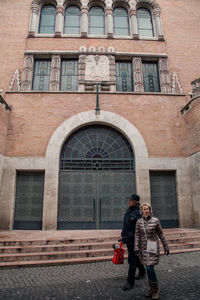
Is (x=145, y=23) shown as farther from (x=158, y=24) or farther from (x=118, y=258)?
(x=118, y=258)

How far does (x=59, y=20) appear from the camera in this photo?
1217cm

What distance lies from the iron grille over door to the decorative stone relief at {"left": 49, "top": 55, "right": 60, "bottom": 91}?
15.9 ft

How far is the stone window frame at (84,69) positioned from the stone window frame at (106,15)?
1358 millimetres

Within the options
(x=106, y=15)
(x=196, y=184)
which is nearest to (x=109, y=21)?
(x=106, y=15)

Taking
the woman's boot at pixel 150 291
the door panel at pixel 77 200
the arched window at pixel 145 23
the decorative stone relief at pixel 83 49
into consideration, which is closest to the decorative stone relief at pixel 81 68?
the decorative stone relief at pixel 83 49

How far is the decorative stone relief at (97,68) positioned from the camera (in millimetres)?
11016

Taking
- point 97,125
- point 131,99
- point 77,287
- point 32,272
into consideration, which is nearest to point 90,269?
point 77,287

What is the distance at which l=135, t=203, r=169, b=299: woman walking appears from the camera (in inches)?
127

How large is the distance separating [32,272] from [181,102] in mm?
10027

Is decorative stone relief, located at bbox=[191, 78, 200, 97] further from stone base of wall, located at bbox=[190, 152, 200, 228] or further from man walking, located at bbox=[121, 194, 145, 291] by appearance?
man walking, located at bbox=[121, 194, 145, 291]

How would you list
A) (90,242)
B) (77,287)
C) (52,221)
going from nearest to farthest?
(77,287), (90,242), (52,221)

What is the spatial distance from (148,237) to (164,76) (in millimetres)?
10214

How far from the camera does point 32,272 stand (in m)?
4.62

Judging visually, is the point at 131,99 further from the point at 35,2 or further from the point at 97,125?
the point at 35,2
